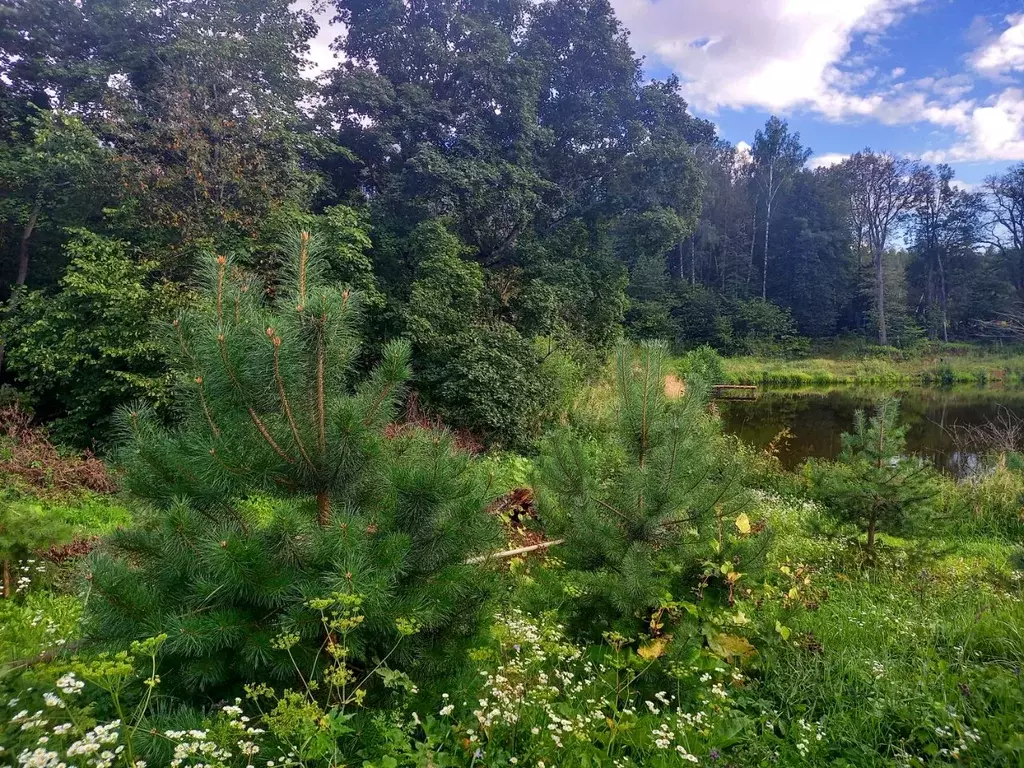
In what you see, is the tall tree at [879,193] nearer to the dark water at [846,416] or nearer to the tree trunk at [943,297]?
the tree trunk at [943,297]

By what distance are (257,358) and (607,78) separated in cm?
1646

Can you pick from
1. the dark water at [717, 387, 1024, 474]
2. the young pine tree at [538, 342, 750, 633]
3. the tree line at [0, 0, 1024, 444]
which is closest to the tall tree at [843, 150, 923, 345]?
the dark water at [717, 387, 1024, 474]

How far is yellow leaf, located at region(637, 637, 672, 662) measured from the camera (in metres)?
2.42

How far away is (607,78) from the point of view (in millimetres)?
15516

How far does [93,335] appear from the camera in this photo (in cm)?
784

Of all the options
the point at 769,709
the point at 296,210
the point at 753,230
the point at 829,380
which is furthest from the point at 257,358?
the point at 753,230

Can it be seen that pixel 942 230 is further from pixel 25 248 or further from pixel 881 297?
pixel 25 248

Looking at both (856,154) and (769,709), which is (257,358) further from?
(856,154)

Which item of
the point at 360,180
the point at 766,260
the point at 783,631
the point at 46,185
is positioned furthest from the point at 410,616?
the point at 766,260

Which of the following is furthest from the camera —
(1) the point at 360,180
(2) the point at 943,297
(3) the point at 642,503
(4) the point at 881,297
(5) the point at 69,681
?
(2) the point at 943,297

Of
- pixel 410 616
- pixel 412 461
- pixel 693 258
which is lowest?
pixel 410 616

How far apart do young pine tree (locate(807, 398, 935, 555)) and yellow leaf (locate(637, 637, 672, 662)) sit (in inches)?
120

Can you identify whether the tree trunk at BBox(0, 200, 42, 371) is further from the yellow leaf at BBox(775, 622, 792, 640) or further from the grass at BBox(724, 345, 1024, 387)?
the grass at BBox(724, 345, 1024, 387)

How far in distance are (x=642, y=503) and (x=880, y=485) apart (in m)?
3.08
